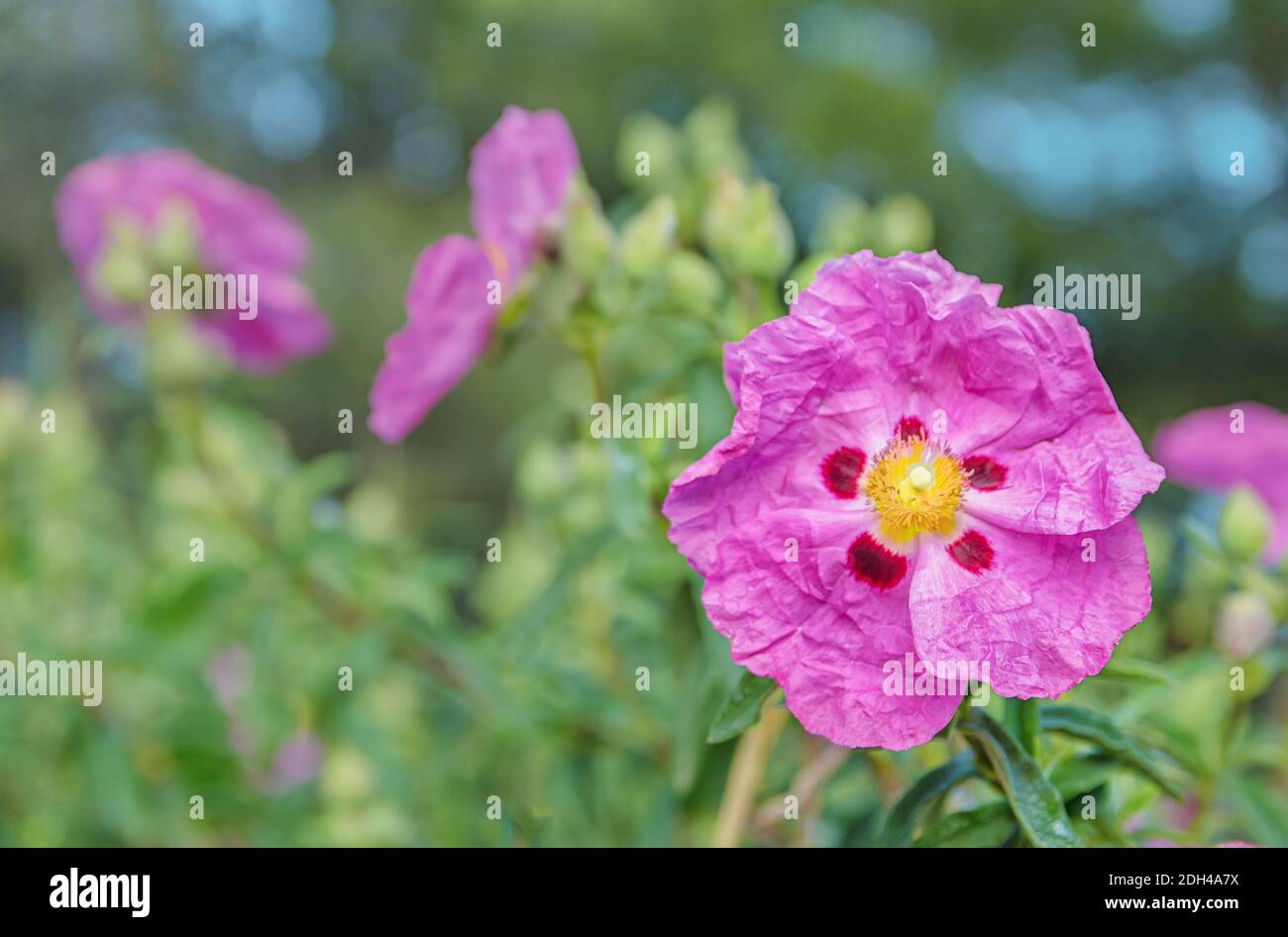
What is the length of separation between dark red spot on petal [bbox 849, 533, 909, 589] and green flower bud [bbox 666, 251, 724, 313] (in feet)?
1.24

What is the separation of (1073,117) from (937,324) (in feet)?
30.0

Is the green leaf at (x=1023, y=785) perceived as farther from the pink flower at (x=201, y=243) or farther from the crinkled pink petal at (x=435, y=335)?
the pink flower at (x=201, y=243)

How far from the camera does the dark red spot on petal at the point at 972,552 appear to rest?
919mm

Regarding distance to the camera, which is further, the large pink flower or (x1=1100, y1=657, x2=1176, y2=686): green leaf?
(x1=1100, y1=657, x2=1176, y2=686): green leaf

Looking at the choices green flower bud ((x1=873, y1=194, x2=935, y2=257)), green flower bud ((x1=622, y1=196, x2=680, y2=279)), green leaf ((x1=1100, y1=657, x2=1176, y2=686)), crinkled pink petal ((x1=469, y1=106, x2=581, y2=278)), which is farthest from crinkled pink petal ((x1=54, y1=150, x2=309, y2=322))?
green leaf ((x1=1100, y1=657, x2=1176, y2=686))

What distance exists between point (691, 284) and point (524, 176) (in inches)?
10.0

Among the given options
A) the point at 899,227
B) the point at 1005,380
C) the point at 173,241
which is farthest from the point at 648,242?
the point at 173,241

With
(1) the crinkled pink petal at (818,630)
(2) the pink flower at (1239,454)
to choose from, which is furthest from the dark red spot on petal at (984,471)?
(2) the pink flower at (1239,454)

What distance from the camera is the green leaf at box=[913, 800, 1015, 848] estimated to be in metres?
0.95

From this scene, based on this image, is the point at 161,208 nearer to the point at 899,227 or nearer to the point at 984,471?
the point at 899,227

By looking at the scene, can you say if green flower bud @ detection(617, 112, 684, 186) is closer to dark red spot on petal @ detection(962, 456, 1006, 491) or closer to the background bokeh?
the background bokeh

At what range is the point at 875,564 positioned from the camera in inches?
37.7

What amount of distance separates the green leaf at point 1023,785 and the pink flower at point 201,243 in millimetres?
1356

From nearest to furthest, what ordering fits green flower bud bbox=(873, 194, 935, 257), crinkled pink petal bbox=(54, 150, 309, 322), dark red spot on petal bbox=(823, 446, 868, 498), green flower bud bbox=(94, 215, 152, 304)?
dark red spot on petal bbox=(823, 446, 868, 498) → green flower bud bbox=(873, 194, 935, 257) → green flower bud bbox=(94, 215, 152, 304) → crinkled pink petal bbox=(54, 150, 309, 322)
